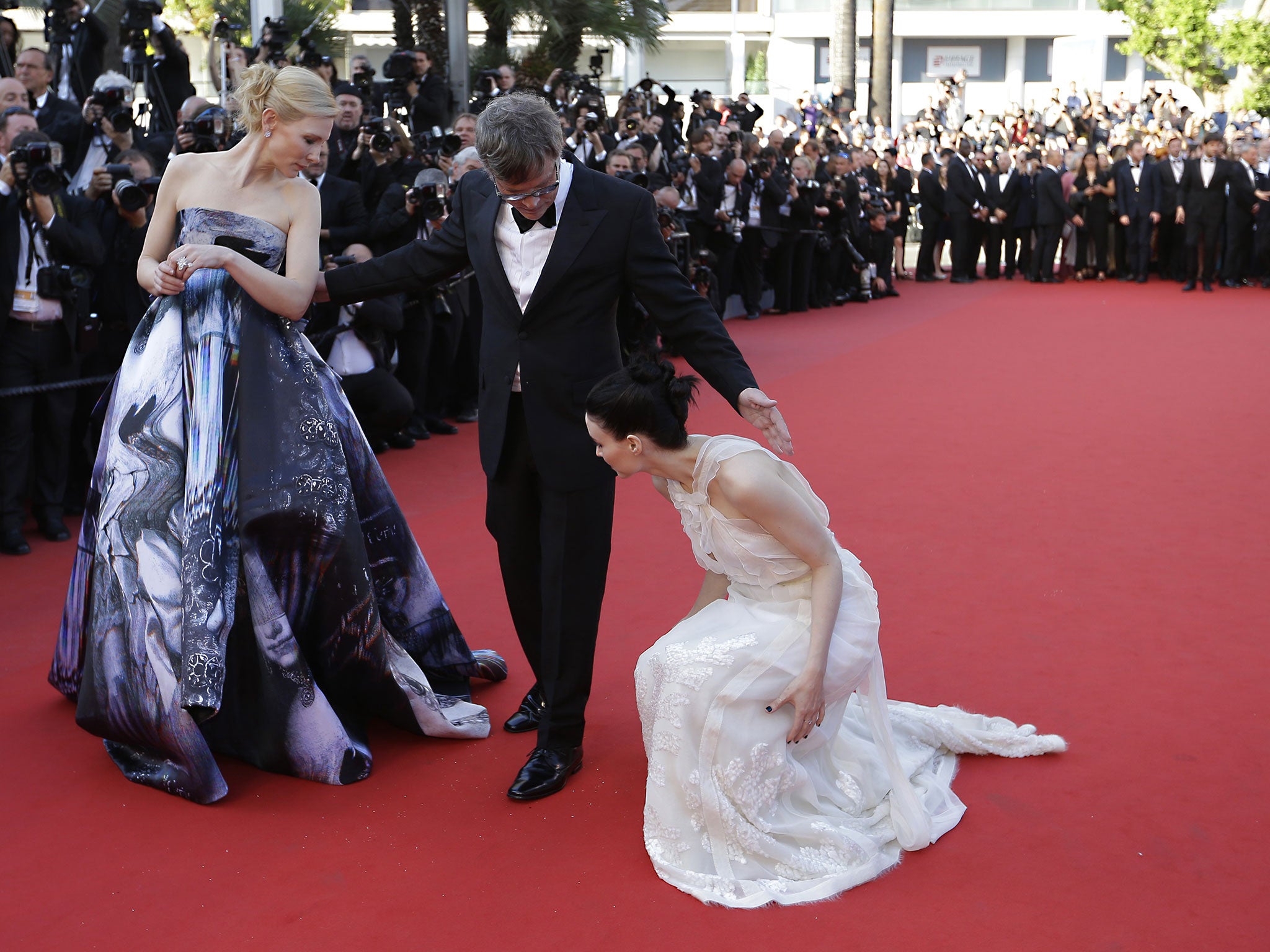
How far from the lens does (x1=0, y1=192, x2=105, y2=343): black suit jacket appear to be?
5223mm

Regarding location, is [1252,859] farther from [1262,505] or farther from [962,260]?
[962,260]

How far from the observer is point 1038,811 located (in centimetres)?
300

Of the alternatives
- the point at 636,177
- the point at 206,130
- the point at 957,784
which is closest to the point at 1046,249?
the point at 636,177

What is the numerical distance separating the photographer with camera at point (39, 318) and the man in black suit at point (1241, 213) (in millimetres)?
12614

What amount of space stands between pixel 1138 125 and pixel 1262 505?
18.7 metres

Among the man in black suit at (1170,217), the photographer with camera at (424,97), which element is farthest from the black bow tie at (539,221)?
the man in black suit at (1170,217)

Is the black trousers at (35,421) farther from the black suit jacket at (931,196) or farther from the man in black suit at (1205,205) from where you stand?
the man in black suit at (1205,205)

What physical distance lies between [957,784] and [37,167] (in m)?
4.26

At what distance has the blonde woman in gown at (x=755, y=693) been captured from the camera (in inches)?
107

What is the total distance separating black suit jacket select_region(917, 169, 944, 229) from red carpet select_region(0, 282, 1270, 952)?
32.1ft

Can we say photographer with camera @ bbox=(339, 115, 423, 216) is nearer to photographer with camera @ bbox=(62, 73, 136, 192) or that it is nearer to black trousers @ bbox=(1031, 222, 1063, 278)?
photographer with camera @ bbox=(62, 73, 136, 192)

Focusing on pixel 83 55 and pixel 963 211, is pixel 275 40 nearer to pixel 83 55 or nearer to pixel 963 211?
pixel 83 55

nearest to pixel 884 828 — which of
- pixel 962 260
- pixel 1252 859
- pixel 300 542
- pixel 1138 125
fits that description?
pixel 1252 859

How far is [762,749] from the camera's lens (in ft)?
9.02
